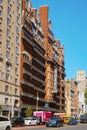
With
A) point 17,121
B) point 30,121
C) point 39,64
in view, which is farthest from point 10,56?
point 39,64

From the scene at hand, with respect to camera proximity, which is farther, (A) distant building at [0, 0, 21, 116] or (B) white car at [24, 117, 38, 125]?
(A) distant building at [0, 0, 21, 116]

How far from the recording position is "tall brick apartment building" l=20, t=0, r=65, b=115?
105m

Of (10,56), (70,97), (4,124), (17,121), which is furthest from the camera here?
→ (70,97)

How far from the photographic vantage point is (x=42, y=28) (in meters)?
134

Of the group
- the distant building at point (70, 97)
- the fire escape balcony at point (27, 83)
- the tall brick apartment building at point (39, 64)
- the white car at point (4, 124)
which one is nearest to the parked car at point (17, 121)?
the white car at point (4, 124)

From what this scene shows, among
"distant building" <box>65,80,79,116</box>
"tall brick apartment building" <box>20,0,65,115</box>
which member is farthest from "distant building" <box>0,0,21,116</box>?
"distant building" <box>65,80,79,116</box>

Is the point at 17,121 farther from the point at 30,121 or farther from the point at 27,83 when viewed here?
the point at 27,83

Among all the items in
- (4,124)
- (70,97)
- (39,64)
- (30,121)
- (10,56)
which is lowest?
(30,121)

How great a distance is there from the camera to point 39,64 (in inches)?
4860

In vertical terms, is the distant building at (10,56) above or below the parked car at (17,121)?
above

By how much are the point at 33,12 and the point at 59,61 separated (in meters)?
43.2

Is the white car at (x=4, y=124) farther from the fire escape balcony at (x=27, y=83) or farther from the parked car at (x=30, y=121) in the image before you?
the fire escape balcony at (x=27, y=83)

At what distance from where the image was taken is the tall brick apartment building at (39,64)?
105m

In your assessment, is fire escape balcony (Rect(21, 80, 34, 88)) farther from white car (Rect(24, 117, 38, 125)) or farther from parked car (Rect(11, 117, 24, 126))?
parked car (Rect(11, 117, 24, 126))
